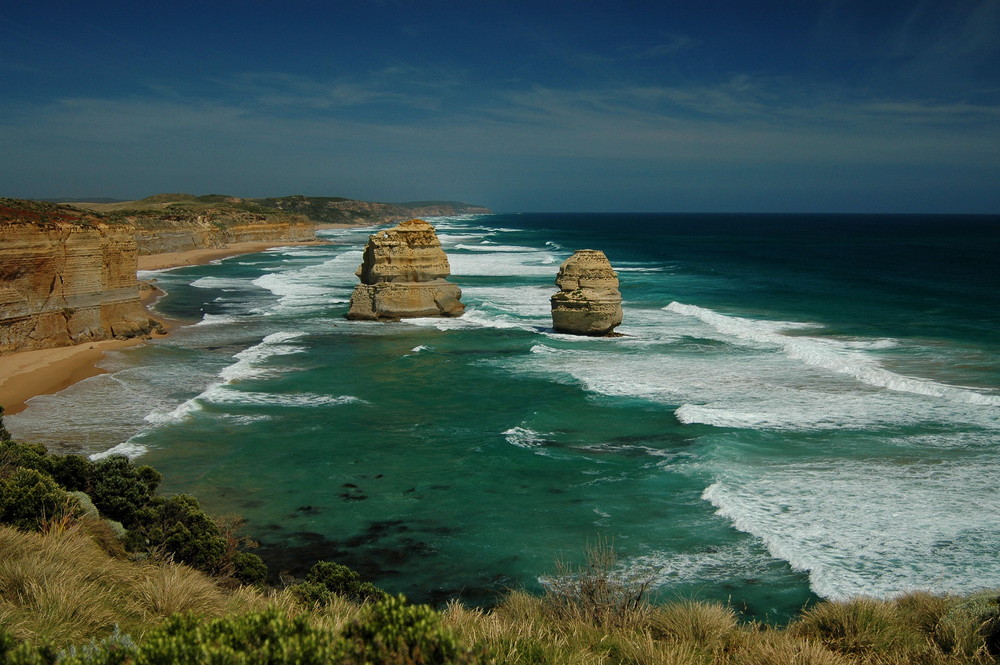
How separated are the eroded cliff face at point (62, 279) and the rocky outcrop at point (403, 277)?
8.85m

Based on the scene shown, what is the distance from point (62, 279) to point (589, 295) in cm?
1837

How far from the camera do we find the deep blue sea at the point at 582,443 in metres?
11.1

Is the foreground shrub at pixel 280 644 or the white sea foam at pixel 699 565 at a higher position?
the foreground shrub at pixel 280 644

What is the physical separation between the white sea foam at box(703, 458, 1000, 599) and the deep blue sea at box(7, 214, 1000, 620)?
0.04 m

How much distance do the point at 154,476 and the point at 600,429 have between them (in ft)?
30.2

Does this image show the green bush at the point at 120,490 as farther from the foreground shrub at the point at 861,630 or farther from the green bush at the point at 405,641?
the foreground shrub at the point at 861,630

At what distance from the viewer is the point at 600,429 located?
16922 millimetres

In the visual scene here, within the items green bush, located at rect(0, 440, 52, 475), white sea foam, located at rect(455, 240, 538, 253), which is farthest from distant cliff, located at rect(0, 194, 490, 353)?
white sea foam, located at rect(455, 240, 538, 253)

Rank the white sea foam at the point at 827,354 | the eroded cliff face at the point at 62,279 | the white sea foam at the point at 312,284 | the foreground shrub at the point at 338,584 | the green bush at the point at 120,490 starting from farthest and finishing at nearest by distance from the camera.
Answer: the white sea foam at the point at 312,284 < the eroded cliff face at the point at 62,279 < the white sea foam at the point at 827,354 < the green bush at the point at 120,490 < the foreground shrub at the point at 338,584

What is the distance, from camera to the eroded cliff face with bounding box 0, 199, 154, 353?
965 inches

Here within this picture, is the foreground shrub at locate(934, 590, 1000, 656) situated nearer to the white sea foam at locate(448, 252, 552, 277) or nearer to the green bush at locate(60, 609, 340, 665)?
the green bush at locate(60, 609, 340, 665)

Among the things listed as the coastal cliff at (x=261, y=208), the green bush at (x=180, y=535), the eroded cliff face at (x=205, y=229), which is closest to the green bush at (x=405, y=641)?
the green bush at (x=180, y=535)

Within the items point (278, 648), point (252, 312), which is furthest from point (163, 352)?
point (278, 648)

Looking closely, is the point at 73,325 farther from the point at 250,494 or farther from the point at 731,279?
the point at 731,279
